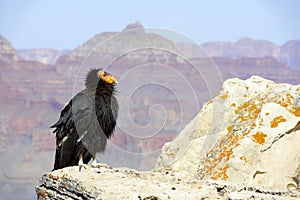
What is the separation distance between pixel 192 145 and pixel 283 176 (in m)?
3.32

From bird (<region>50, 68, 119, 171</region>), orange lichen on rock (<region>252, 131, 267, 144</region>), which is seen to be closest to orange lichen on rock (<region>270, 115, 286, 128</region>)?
orange lichen on rock (<region>252, 131, 267, 144</region>)

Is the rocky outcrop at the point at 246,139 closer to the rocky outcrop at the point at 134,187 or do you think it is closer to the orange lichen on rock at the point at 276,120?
the orange lichen on rock at the point at 276,120

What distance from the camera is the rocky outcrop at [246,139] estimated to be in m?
8.23

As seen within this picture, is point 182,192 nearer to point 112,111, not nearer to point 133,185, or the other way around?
point 133,185

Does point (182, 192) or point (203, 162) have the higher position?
point (182, 192)

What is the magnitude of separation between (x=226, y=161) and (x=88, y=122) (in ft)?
10.4

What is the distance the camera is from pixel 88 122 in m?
10.5

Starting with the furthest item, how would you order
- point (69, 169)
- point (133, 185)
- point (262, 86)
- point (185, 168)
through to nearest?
point (262, 86) < point (185, 168) < point (69, 169) < point (133, 185)

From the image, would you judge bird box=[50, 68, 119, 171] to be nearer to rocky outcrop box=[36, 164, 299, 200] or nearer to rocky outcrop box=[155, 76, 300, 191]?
rocky outcrop box=[155, 76, 300, 191]

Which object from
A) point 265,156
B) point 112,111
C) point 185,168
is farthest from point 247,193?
point 112,111

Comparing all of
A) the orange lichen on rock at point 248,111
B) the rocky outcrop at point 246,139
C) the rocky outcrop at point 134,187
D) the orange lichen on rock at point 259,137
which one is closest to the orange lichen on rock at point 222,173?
the rocky outcrop at point 246,139

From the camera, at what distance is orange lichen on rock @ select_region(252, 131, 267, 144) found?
30.0 feet

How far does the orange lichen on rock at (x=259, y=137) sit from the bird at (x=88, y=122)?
3.31 m

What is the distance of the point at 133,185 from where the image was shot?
6.79m
